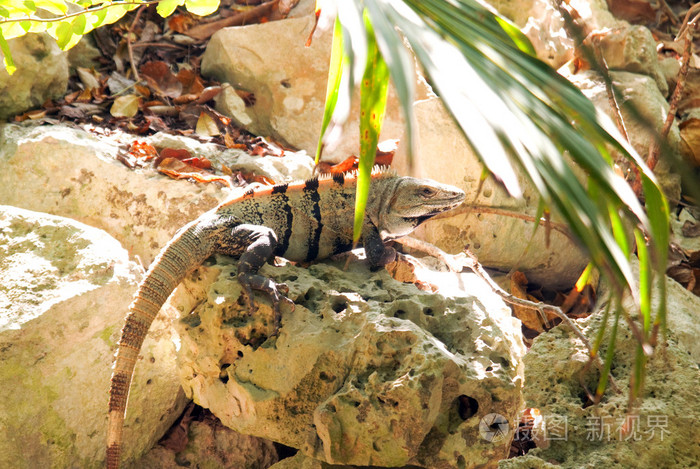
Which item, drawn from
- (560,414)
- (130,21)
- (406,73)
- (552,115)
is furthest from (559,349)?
(130,21)

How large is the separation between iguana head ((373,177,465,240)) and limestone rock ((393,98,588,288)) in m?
0.97

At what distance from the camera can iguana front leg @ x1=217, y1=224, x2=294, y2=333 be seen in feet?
10.3

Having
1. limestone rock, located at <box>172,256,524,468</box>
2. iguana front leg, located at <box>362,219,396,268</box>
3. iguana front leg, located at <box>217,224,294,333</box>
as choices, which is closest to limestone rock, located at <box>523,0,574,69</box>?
iguana front leg, located at <box>362,219,396,268</box>

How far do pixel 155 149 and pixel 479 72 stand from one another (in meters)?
4.51

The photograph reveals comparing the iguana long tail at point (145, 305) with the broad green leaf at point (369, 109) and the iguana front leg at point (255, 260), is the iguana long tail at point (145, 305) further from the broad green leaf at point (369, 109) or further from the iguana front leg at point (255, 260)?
the broad green leaf at point (369, 109)

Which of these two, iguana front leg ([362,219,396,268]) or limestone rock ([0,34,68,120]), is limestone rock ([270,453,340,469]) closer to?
iguana front leg ([362,219,396,268])

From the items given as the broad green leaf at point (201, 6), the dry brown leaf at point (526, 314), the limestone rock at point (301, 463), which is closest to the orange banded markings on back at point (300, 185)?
the broad green leaf at point (201, 6)

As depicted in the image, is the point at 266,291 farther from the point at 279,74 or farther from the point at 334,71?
the point at 279,74

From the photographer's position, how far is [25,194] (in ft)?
15.8

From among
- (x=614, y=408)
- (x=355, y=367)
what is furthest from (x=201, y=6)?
(x=614, y=408)

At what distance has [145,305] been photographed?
329cm

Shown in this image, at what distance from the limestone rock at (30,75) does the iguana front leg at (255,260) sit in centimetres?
321

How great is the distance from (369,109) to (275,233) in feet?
8.79

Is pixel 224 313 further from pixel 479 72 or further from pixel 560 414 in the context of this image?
pixel 479 72
